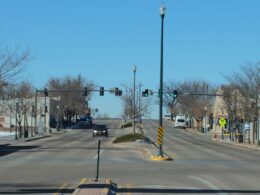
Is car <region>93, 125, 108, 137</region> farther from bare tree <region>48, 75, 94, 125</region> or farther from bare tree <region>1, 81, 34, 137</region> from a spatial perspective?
bare tree <region>48, 75, 94, 125</region>

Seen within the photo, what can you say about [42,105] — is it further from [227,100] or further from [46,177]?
[46,177]

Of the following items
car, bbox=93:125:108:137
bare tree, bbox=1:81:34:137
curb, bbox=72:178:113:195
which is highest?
bare tree, bbox=1:81:34:137

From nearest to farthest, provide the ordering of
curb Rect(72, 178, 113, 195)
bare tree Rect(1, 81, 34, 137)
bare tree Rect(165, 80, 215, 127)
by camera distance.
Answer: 1. curb Rect(72, 178, 113, 195)
2. bare tree Rect(1, 81, 34, 137)
3. bare tree Rect(165, 80, 215, 127)

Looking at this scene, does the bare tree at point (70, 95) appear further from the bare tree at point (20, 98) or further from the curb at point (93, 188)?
the curb at point (93, 188)

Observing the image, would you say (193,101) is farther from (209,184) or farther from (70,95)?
(209,184)

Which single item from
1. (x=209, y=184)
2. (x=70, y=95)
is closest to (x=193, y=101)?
(x=70, y=95)

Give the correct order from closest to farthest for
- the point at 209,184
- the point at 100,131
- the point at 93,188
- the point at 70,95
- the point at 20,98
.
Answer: the point at 93,188 < the point at 209,184 < the point at 100,131 < the point at 20,98 < the point at 70,95

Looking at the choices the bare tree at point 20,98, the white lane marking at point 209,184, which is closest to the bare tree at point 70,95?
the bare tree at point 20,98

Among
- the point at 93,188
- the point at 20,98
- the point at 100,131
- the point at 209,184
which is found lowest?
the point at 100,131

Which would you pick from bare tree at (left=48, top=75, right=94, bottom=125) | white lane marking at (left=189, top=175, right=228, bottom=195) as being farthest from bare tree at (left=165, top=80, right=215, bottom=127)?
white lane marking at (left=189, top=175, right=228, bottom=195)

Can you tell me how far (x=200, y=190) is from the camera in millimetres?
19500

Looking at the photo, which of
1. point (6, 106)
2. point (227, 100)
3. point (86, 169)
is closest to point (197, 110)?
point (6, 106)

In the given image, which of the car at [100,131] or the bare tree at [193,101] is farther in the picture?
the bare tree at [193,101]

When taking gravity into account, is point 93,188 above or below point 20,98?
below
